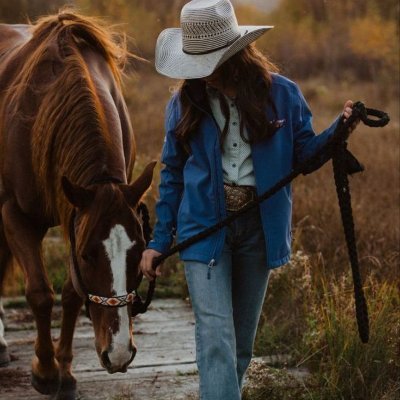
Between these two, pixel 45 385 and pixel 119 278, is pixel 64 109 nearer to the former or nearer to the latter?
pixel 119 278

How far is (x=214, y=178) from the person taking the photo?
2.89 meters

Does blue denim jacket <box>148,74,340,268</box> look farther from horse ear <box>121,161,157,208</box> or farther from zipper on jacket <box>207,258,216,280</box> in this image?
horse ear <box>121,161,157,208</box>

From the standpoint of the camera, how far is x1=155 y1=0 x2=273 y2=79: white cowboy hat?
287cm

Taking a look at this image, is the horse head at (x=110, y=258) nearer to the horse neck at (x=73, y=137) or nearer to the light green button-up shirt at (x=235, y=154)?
the horse neck at (x=73, y=137)

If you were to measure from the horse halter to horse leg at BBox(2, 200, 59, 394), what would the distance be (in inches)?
24.0

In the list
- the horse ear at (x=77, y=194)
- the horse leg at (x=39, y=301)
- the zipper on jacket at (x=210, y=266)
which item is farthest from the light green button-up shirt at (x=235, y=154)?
the horse leg at (x=39, y=301)

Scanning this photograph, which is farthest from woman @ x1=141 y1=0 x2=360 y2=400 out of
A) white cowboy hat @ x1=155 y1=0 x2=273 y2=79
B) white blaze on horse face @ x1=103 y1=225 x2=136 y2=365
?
white blaze on horse face @ x1=103 y1=225 x2=136 y2=365

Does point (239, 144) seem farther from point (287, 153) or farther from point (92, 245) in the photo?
point (92, 245)

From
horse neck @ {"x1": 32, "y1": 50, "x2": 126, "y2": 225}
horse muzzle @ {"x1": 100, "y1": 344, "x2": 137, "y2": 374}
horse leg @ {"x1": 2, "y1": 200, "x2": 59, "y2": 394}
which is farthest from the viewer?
horse leg @ {"x1": 2, "y1": 200, "x2": 59, "y2": 394}

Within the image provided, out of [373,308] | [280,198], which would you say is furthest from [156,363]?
[280,198]

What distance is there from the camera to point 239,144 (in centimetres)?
296

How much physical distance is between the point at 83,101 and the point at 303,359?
1.74 meters

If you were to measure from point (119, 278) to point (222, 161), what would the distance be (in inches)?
24.7

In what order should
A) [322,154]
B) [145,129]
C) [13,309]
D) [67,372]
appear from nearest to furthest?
1. [322,154]
2. [67,372]
3. [13,309]
4. [145,129]
